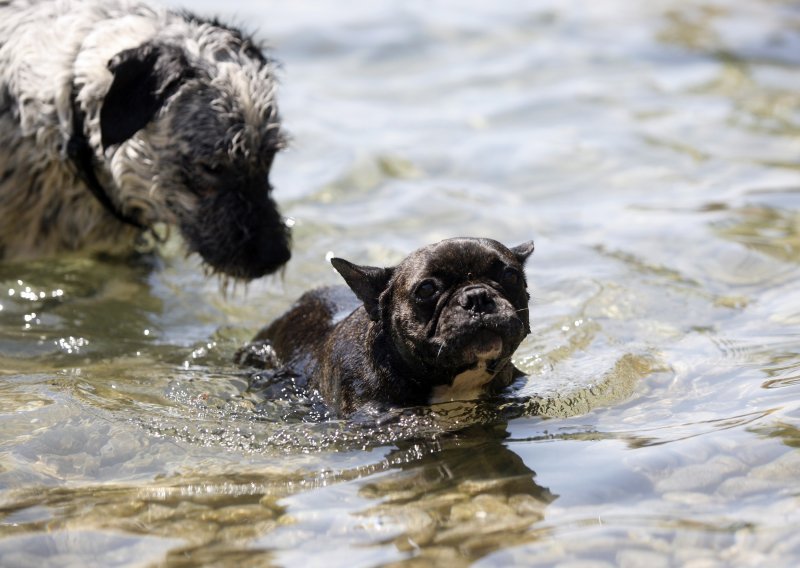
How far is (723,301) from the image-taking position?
7766 millimetres

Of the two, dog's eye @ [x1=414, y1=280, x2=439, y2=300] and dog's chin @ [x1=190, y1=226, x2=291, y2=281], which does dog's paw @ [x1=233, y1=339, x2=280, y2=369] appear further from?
dog's eye @ [x1=414, y1=280, x2=439, y2=300]

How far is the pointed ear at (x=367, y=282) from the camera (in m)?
5.74

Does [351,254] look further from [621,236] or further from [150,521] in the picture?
[150,521]

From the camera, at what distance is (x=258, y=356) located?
6973 mm

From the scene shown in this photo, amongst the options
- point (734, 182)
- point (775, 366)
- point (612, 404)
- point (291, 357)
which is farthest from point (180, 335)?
point (734, 182)

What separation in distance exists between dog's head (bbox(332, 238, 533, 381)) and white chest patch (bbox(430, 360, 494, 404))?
0.25 feet

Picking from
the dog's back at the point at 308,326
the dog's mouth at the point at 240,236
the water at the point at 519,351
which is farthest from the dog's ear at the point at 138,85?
the dog's back at the point at 308,326

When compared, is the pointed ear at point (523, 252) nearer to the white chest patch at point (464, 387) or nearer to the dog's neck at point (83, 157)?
Answer: the white chest patch at point (464, 387)

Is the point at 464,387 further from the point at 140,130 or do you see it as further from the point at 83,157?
the point at 83,157

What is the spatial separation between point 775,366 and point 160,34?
414 cm

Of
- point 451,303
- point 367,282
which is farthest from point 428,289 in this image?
point 367,282

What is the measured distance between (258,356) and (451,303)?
200 cm

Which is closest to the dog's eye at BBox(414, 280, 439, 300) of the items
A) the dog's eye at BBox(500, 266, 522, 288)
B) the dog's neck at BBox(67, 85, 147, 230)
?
the dog's eye at BBox(500, 266, 522, 288)

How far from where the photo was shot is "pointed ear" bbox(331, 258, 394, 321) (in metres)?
5.74
